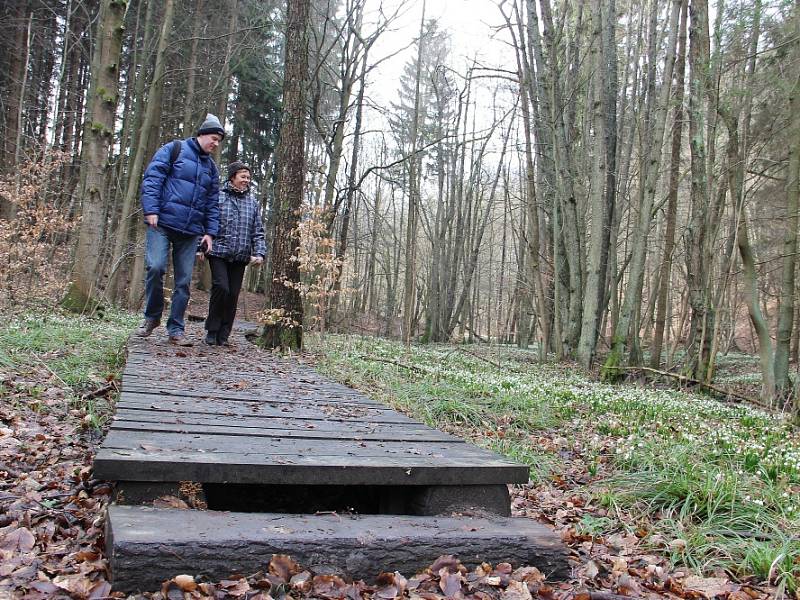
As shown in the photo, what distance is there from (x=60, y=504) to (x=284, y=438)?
1.10 meters

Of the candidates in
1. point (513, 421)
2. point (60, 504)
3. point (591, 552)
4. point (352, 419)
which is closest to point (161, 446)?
point (60, 504)

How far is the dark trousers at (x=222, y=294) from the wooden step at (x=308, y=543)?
5.49 meters

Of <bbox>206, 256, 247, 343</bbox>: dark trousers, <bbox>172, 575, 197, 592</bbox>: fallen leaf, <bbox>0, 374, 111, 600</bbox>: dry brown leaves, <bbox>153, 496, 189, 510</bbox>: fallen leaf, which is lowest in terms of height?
<bbox>0, 374, 111, 600</bbox>: dry brown leaves

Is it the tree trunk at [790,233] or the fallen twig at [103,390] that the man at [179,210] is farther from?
the tree trunk at [790,233]

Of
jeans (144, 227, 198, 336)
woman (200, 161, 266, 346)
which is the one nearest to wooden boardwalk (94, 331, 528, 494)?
jeans (144, 227, 198, 336)

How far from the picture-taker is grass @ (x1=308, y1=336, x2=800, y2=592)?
325cm

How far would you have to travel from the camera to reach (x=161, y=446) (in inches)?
111

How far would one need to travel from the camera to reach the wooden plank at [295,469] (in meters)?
2.47

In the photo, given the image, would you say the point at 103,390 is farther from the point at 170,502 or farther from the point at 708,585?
the point at 708,585

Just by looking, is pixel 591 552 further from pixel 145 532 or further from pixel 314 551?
pixel 145 532

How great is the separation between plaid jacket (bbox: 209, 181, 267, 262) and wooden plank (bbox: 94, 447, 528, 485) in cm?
517

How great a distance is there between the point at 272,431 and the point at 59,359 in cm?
413

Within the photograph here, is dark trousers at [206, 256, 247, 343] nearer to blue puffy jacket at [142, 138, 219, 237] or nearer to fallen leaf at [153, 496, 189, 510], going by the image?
blue puffy jacket at [142, 138, 219, 237]

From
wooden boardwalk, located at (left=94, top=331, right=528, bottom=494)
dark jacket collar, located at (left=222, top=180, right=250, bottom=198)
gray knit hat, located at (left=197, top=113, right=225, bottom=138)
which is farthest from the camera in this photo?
dark jacket collar, located at (left=222, top=180, right=250, bottom=198)
